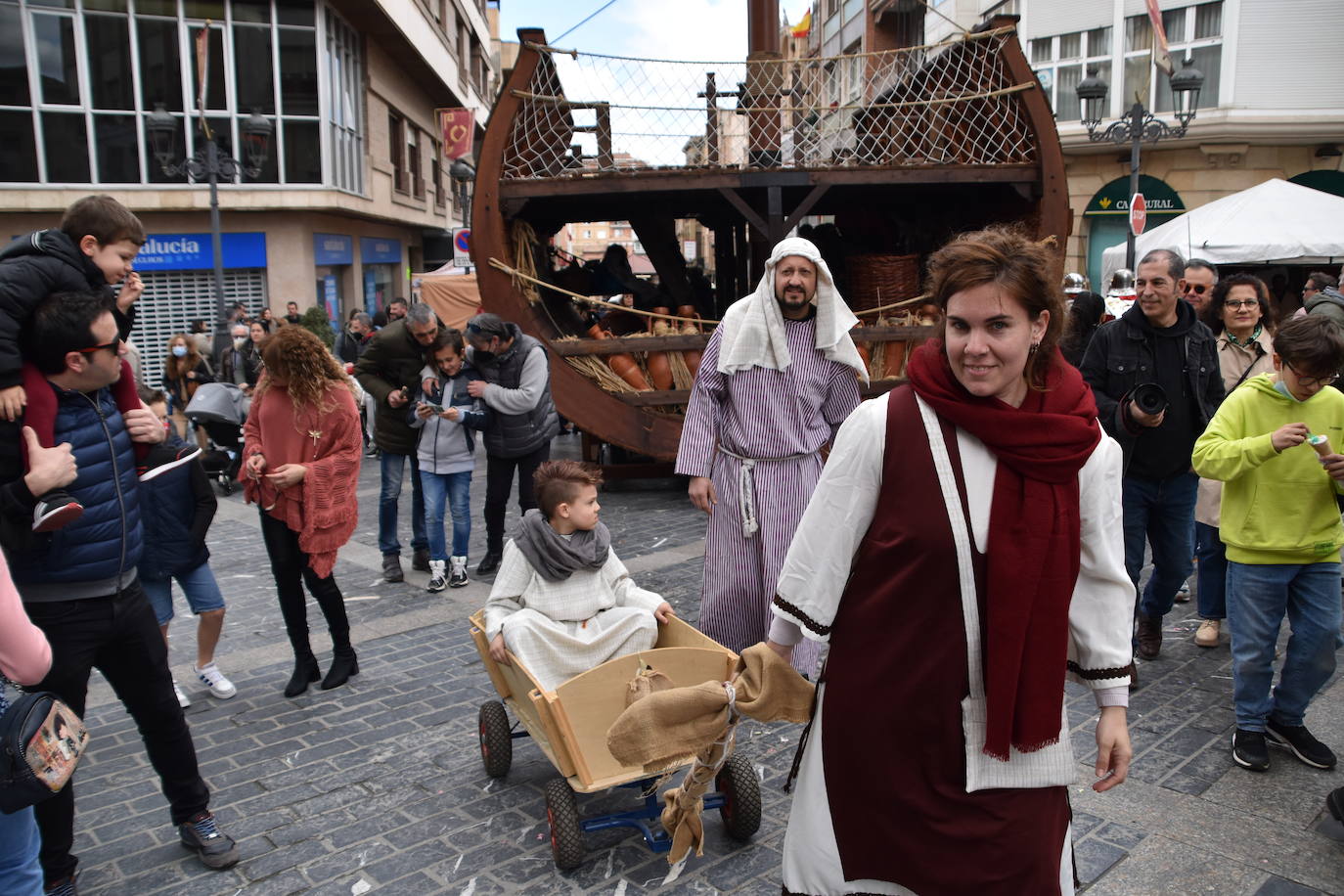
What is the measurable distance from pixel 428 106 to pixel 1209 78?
21394 millimetres

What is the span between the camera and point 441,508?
→ 707 centimetres

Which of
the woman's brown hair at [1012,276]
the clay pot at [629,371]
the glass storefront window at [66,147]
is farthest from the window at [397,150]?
the woman's brown hair at [1012,276]

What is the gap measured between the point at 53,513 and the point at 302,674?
2.47 metres

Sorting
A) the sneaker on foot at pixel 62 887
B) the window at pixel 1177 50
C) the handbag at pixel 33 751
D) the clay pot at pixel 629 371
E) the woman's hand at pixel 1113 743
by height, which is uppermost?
the window at pixel 1177 50

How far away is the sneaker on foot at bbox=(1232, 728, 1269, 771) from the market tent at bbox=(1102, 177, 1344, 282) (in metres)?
10.6

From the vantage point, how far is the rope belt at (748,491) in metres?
4.35

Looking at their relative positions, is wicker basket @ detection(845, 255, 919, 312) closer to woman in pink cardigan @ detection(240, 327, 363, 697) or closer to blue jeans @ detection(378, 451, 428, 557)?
blue jeans @ detection(378, 451, 428, 557)

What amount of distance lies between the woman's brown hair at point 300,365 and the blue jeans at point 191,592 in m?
0.95

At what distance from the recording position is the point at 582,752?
335 cm

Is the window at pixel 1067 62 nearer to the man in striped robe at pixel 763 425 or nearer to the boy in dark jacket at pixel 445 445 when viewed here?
the boy in dark jacket at pixel 445 445

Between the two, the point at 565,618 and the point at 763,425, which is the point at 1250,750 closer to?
the point at 763,425

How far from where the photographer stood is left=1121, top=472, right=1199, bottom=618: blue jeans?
4.86 metres

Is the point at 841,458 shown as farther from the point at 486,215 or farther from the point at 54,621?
the point at 486,215

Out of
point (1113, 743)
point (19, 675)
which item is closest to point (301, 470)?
point (19, 675)
